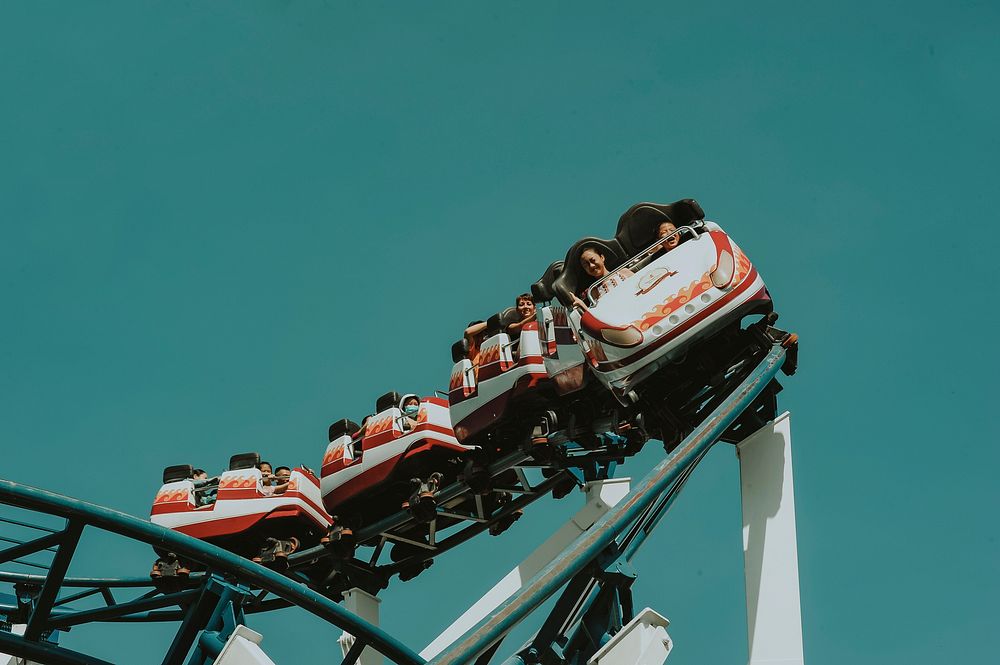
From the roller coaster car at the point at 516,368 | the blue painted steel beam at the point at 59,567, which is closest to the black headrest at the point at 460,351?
the roller coaster car at the point at 516,368

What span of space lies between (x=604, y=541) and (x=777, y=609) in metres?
1.41

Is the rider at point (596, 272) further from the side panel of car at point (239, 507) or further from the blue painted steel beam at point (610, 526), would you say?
the side panel of car at point (239, 507)

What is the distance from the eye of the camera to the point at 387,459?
14086 mm

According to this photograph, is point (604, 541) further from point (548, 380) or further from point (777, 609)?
point (548, 380)

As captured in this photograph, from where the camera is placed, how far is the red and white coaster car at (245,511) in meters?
14.9

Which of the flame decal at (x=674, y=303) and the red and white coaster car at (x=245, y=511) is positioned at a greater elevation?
the red and white coaster car at (x=245, y=511)

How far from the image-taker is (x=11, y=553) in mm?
10773

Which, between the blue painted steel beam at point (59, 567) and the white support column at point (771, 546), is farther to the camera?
the blue painted steel beam at point (59, 567)

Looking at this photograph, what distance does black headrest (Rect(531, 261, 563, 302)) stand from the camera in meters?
12.2

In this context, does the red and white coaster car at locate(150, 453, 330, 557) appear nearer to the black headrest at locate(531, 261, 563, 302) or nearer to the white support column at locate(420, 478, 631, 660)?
the white support column at locate(420, 478, 631, 660)

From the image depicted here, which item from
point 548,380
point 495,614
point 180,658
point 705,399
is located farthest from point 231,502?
point 495,614

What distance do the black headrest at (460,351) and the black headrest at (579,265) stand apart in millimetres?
1842

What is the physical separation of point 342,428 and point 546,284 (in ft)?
11.5

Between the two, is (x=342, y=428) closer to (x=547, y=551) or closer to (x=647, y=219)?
(x=547, y=551)
